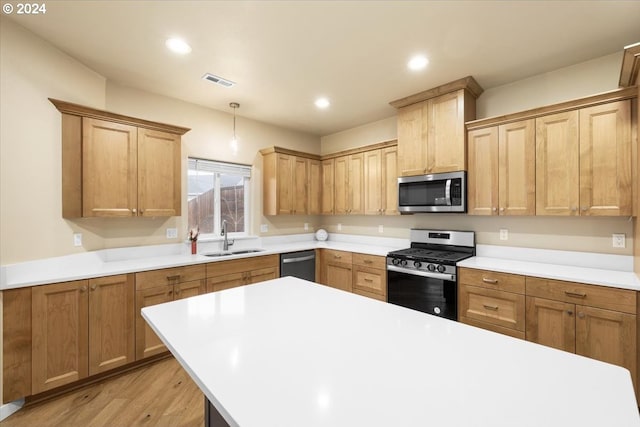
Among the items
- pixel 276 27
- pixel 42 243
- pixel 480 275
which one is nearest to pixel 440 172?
pixel 480 275

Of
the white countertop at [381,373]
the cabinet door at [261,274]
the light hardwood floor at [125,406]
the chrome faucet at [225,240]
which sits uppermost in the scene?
the chrome faucet at [225,240]

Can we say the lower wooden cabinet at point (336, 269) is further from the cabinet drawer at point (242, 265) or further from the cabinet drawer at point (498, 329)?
the cabinet drawer at point (498, 329)

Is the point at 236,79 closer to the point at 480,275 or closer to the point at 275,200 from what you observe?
the point at 275,200

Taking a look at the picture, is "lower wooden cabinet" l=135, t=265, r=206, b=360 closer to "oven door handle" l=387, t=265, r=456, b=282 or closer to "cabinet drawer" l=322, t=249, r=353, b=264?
"cabinet drawer" l=322, t=249, r=353, b=264

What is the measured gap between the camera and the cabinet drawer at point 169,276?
256cm

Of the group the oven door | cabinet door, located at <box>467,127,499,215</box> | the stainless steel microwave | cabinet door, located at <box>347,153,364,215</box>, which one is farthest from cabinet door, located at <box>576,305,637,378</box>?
cabinet door, located at <box>347,153,364,215</box>

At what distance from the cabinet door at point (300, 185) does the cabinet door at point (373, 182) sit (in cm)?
93

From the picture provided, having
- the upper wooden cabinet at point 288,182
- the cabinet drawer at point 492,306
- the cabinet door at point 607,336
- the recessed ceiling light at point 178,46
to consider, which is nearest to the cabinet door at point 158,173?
the recessed ceiling light at point 178,46

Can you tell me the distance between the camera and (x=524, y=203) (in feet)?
8.62

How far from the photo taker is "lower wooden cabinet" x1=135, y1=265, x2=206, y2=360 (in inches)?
100

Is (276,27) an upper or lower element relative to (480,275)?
upper

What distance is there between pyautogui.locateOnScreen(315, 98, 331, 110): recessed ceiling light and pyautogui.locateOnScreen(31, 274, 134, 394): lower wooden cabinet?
2.70m

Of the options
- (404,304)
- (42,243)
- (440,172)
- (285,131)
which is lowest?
(404,304)

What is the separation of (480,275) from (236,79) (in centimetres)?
301
